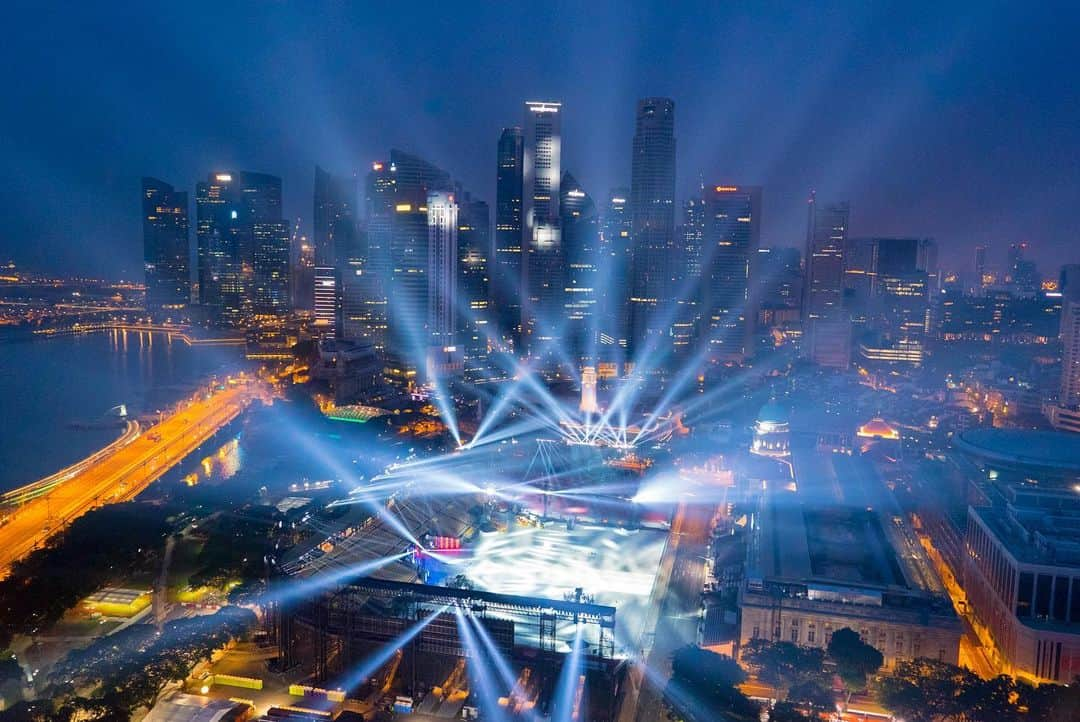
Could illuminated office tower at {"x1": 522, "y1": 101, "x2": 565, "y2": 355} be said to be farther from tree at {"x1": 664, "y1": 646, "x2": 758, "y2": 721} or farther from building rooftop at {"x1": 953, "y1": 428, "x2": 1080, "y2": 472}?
tree at {"x1": 664, "y1": 646, "x2": 758, "y2": 721}

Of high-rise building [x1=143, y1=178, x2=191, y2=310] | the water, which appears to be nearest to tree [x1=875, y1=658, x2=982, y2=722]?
the water

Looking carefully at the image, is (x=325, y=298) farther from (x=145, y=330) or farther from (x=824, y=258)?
(x=824, y=258)

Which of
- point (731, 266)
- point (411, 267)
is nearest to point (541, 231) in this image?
point (411, 267)

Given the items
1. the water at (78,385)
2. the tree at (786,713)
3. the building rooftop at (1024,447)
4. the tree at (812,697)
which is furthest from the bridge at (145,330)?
the tree at (786,713)

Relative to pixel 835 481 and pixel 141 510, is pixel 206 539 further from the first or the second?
pixel 835 481

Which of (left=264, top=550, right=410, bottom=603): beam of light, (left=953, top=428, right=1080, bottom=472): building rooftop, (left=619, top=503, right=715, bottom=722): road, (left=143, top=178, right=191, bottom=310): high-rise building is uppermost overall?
(left=143, top=178, right=191, bottom=310): high-rise building

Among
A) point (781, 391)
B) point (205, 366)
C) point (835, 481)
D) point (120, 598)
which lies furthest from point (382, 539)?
point (205, 366)
